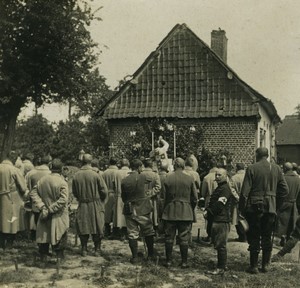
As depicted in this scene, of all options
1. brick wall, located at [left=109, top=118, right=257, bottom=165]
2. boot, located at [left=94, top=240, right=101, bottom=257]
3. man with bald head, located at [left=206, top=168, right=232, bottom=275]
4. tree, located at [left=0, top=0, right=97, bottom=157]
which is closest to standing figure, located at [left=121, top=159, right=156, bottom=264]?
boot, located at [left=94, top=240, right=101, bottom=257]

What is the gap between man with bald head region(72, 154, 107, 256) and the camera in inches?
364

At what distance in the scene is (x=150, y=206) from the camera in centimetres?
Result: 907

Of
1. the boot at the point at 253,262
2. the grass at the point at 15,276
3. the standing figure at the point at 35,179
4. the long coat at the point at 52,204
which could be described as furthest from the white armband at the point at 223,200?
the standing figure at the point at 35,179

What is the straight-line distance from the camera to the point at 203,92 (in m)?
23.5

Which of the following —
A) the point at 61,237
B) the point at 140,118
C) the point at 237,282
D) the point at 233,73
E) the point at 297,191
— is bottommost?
the point at 237,282

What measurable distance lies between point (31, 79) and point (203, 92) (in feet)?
31.1

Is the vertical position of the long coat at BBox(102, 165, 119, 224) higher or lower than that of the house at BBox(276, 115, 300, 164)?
lower

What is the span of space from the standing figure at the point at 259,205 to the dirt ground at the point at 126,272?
16.9 inches

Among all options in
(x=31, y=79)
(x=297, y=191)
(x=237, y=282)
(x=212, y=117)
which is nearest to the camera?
(x=237, y=282)

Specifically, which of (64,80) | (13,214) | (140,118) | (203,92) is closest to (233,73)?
(203,92)

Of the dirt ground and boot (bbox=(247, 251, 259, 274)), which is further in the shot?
boot (bbox=(247, 251, 259, 274))

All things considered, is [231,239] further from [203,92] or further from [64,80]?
[64,80]

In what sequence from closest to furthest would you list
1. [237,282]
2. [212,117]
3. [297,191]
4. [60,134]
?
[237,282] < [297,191] < [212,117] < [60,134]

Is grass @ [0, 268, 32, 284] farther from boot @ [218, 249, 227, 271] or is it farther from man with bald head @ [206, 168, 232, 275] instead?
boot @ [218, 249, 227, 271]
